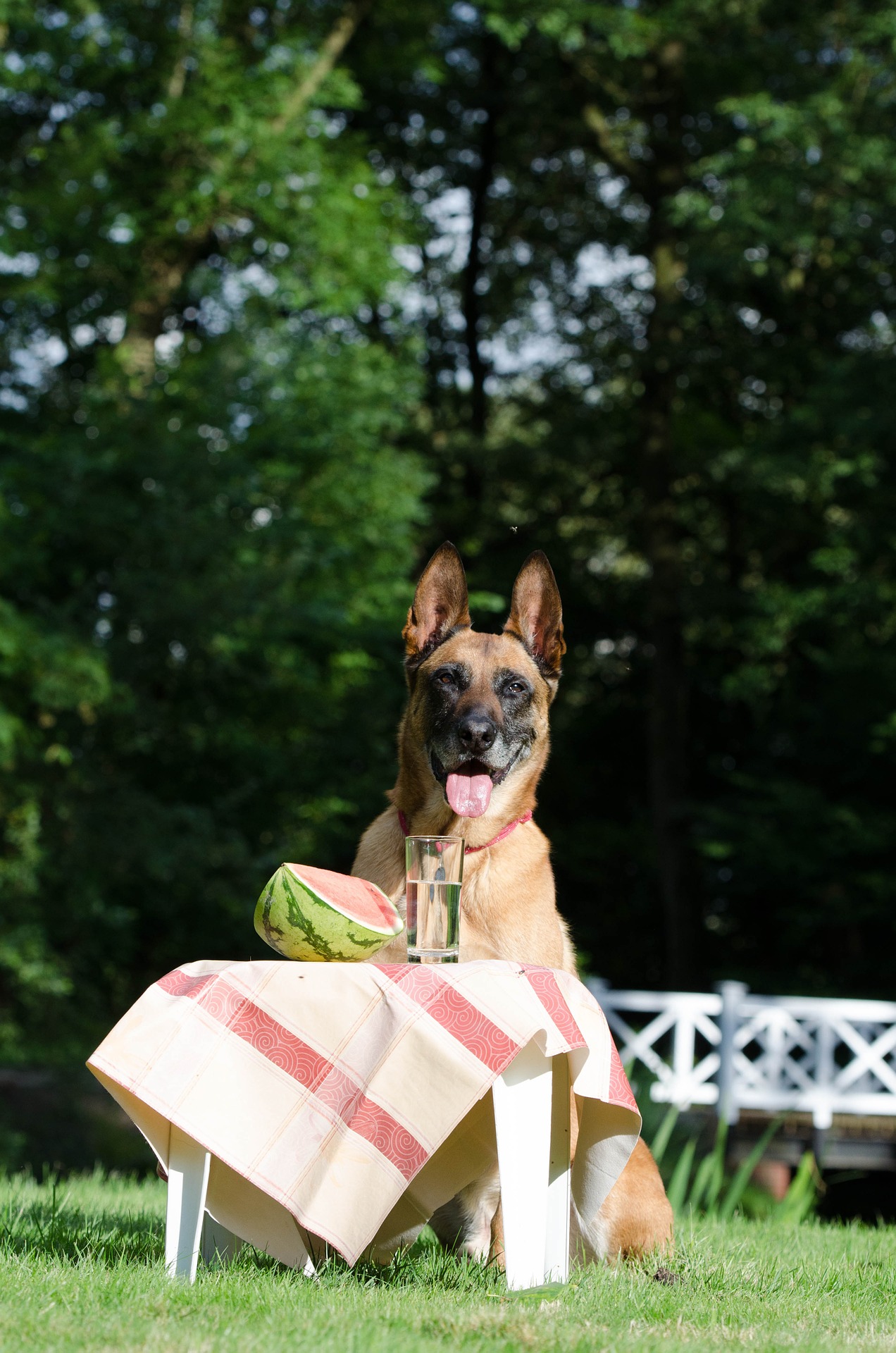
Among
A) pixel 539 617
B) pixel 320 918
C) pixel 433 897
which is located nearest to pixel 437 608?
pixel 539 617

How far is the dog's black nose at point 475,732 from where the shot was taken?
13.3 feet

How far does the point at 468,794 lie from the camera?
4004 millimetres

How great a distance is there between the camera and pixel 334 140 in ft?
64.5

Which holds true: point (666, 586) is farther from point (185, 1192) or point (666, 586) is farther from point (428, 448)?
point (185, 1192)

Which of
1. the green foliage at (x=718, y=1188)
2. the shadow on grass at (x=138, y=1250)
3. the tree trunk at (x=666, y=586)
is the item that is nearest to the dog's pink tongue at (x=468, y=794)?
the shadow on grass at (x=138, y=1250)

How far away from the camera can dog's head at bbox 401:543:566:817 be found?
161 inches

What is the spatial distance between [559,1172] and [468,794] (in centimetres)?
112

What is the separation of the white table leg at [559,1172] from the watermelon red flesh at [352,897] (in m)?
0.53

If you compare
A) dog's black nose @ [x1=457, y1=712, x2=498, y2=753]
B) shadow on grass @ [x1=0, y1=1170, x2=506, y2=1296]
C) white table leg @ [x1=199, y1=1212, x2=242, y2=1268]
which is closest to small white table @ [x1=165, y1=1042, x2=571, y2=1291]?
shadow on grass @ [x1=0, y1=1170, x2=506, y2=1296]

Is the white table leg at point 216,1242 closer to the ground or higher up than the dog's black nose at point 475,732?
closer to the ground

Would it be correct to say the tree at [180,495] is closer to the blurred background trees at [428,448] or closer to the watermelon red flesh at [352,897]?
the blurred background trees at [428,448]

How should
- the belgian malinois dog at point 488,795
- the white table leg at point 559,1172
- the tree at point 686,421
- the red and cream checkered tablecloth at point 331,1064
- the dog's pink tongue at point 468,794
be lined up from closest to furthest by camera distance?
the red and cream checkered tablecloth at point 331,1064
the white table leg at point 559,1172
the belgian malinois dog at point 488,795
the dog's pink tongue at point 468,794
the tree at point 686,421

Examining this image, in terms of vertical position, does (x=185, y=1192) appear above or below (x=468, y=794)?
below

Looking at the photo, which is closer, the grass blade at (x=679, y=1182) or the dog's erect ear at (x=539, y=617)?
the dog's erect ear at (x=539, y=617)
